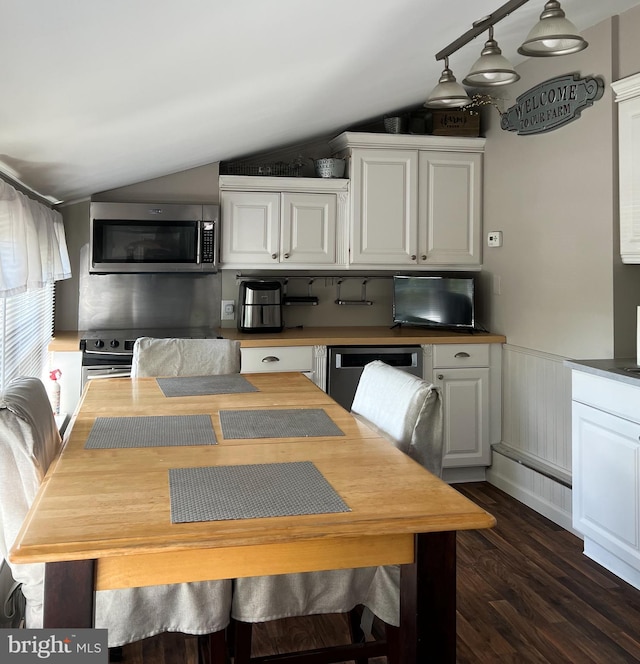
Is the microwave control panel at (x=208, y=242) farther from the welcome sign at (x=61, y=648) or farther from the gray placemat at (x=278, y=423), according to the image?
the welcome sign at (x=61, y=648)

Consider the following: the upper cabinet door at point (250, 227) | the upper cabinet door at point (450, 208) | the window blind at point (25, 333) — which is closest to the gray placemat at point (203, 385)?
the window blind at point (25, 333)

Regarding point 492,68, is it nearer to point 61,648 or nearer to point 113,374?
point 61,648

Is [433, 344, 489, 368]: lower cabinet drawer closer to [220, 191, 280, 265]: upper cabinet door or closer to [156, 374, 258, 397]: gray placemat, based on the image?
[220, 191, 280, 265]: upper cabinet door

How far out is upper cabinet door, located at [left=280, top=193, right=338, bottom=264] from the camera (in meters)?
4.00

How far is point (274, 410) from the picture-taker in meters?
2.14

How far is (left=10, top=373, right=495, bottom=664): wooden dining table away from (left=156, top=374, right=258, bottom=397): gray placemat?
2.33 ft

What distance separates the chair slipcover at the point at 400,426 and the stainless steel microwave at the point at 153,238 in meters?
2.04

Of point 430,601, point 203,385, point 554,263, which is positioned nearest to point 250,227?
point 203,385

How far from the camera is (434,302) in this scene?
13.5ft

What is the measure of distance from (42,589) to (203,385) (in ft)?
Result: 3.72

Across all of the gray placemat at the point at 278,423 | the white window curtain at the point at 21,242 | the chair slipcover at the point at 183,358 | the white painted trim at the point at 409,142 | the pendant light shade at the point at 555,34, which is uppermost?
the white painted trim at the point at 409,142

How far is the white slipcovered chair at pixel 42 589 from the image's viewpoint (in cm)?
142

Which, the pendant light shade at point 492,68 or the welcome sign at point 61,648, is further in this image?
the pendant light shade at point 492,68

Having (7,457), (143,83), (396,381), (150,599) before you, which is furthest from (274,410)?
(143,83)
